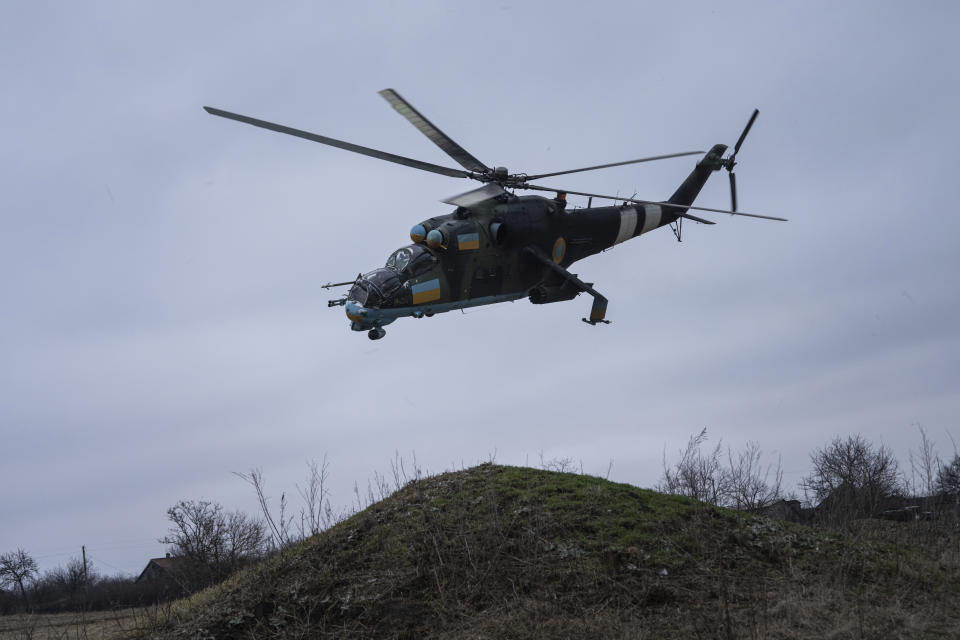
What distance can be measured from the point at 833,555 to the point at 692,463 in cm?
540

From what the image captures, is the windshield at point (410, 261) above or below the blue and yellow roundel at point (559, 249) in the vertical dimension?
below

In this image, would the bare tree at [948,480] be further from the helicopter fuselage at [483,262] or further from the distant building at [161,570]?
the distant building at [161,570]

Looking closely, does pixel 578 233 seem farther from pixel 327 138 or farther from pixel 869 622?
pixel 869 622

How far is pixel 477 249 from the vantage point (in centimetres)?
1600

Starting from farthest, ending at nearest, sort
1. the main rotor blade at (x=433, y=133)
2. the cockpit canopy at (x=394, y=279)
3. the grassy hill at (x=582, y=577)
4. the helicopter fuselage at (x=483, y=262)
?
the helicopter fuselage at (x=483, y=262), the cockpit canopy at (x=394, y=279), the main rotor blade at (x=433, y=133), the grassy hill at (x=582, y=577)

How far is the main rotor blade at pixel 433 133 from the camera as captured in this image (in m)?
14.1

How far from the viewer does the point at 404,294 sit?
14.7 meters

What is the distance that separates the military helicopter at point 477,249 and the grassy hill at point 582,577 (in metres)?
4.67

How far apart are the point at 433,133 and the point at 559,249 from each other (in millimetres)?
4781

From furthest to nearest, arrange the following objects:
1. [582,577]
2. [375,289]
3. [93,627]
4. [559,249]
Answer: [559,249] < [93,627] < [375,289] < [582,577]

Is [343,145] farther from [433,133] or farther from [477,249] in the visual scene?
[477,249]

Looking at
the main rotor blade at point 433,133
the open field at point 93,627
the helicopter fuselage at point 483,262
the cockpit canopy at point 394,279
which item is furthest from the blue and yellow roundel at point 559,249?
the open field at point 93,627

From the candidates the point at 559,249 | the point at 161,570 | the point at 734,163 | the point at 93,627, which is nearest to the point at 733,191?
the point at 734,163

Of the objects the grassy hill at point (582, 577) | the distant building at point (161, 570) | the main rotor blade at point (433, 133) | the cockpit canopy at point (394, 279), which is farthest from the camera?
the distant building at point (161, 570)
